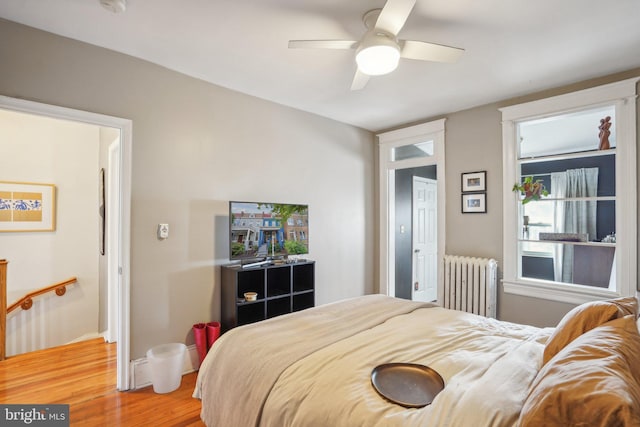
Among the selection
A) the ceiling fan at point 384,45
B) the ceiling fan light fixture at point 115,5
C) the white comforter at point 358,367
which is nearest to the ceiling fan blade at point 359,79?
the ceiling fan at point 384,45

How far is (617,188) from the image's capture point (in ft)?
9.05

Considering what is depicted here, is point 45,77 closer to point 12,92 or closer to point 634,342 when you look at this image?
point 12,92

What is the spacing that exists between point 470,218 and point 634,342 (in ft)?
8.83

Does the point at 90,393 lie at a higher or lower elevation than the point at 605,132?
lower

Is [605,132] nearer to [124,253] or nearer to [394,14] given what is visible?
[394,14]

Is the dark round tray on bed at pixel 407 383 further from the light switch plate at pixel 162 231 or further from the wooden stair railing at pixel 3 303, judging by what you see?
the wooden stair railing at pixel 3 303

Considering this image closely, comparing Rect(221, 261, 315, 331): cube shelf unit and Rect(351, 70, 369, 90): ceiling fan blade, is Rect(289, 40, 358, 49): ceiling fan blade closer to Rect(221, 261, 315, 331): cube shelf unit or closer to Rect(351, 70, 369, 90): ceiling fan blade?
Rect(351, 70, 369, 90): ceiling fan blade

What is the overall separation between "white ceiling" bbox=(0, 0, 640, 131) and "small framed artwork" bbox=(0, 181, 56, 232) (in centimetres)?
215

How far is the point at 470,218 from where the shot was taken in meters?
3.65

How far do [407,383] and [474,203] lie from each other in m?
2.78

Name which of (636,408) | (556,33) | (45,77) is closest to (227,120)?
(45,77)

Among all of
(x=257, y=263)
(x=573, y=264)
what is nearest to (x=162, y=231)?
(x=257, y=263)

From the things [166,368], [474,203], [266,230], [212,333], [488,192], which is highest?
[488,192]

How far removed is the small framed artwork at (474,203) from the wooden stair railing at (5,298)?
15.3ft
